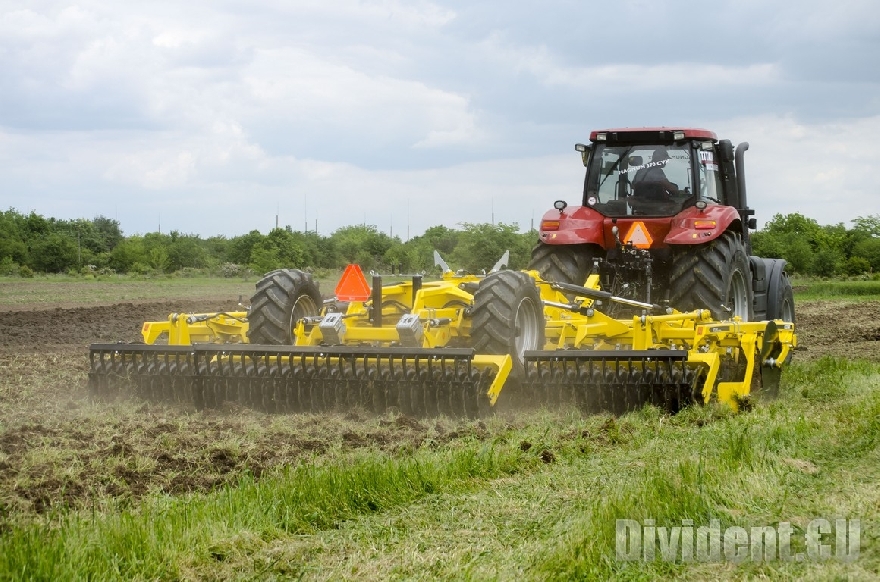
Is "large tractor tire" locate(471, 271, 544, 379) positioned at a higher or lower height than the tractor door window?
lower

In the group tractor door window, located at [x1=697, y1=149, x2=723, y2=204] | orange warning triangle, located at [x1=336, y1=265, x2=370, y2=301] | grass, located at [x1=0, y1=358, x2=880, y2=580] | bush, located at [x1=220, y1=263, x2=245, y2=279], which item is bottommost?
grass, located at [x1=0, y1=358, x2=880, y2=580]

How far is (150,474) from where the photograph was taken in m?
5.57

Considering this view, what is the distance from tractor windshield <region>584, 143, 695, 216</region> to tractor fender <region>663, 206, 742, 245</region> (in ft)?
0.97

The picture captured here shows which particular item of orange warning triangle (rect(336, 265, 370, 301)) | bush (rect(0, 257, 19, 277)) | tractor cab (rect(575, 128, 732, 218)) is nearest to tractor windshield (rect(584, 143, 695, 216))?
tractor cab (rect(575, 128, 732, 218))

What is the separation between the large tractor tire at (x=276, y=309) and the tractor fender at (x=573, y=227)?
8.52 ft

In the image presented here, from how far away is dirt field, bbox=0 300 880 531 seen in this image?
5.31m

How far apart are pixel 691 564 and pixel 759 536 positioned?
1.42ft

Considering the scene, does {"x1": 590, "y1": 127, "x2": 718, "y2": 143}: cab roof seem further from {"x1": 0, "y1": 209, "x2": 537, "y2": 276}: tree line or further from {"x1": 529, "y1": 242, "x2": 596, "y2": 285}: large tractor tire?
{"x1": 0, "y1": 209, "x2": 537, "y2": 276}: tree line

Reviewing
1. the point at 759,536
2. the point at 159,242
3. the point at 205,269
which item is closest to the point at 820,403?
the point at 759,536

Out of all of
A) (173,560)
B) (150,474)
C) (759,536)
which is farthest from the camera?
(150,474)

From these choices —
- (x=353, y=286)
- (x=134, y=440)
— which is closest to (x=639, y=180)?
(x=353, y=286)

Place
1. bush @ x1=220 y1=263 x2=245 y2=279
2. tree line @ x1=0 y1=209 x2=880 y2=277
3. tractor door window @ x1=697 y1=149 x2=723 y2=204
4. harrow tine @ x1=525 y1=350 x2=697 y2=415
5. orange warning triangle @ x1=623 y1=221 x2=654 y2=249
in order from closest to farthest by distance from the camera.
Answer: harrow tine @ x1=525 y1=350 x2=697 y2=415 < orange warning triangle @ x1=623 y1=221 x2=654 y2=249 < tractor door window @ x1=697 y1=149 x2=723 y2=204 < tree line @ x1=0 y1=209 x2=880 y2=277 < bush @ x1=220 y1=263 x2=245 y2=279

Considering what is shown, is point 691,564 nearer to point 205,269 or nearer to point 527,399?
point 527,399

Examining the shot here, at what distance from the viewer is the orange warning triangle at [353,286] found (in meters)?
8.80
